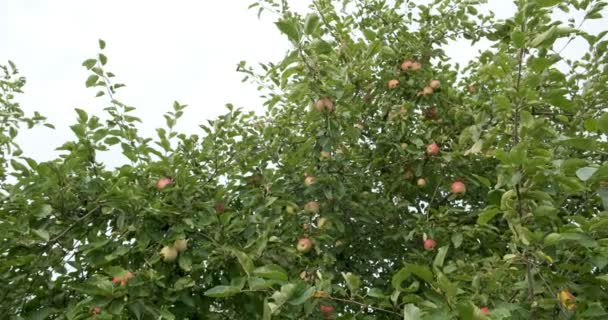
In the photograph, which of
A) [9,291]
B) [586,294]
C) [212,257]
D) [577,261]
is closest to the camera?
[586,294]

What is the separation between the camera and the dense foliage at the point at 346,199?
6.07ft

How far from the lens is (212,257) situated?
2602 mm

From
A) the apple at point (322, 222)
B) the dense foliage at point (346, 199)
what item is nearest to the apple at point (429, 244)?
the dense foliage at point (346, 199)

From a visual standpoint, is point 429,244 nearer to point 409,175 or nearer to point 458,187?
point 458,187

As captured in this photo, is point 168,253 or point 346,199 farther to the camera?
point 346,199

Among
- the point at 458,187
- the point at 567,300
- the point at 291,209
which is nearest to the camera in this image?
the point at 567,300

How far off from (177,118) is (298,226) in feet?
3.18

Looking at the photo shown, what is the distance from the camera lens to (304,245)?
3.19 m

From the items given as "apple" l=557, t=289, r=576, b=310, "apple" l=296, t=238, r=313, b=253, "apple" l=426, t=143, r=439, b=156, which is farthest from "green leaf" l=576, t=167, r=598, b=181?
"apple" l=426, t=143, r=439, b=156

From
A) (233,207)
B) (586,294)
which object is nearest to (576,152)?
(586,294)

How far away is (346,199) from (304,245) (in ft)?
2.04

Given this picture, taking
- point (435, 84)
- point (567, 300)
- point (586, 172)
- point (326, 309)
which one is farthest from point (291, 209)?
point (586, 172)

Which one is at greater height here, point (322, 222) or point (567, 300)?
point (322, 222)

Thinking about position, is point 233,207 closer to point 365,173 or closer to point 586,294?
point 365,173
